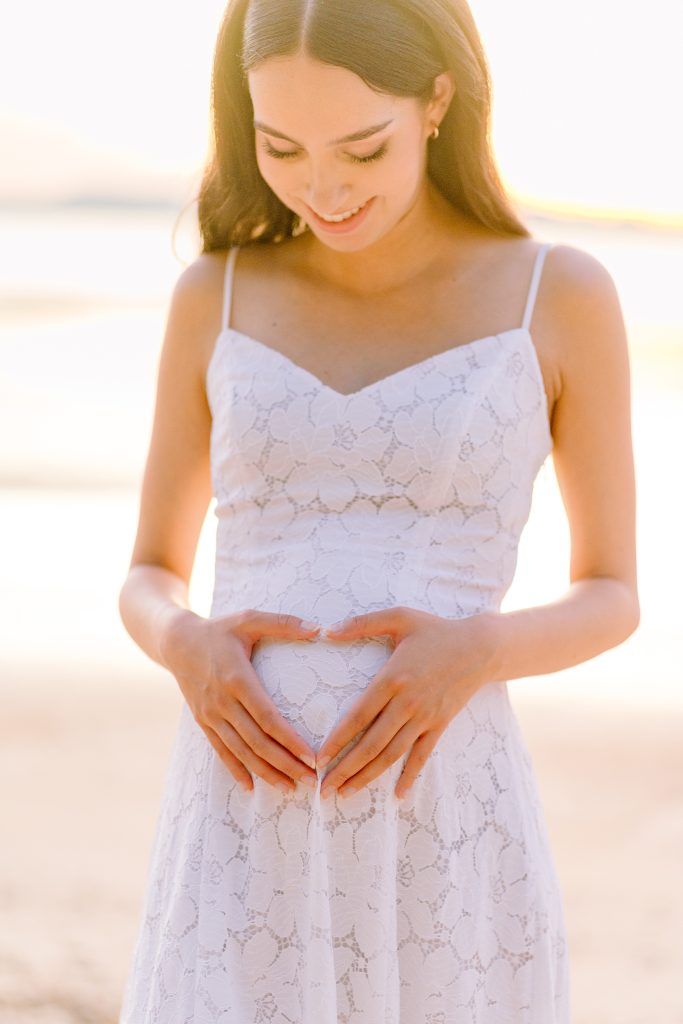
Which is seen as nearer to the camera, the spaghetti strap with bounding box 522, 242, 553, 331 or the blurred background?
the spaghetti strap with bounding box 522, 242, 553, 331

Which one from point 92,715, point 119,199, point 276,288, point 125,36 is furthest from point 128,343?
point 276,288

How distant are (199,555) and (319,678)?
4264 mm

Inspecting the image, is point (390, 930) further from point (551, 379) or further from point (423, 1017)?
point (551, 379)

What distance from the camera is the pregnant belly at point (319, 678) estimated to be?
145 cm

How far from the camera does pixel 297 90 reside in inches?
58.4

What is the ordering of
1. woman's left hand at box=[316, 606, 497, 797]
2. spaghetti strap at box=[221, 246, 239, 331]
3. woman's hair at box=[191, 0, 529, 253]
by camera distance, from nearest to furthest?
woman's left hand at box=[316, 606, 497, 797] → woman's hair at box=[191, 0, 529, 253] → spaghetti strap at box=[221, 246, 239, 331]

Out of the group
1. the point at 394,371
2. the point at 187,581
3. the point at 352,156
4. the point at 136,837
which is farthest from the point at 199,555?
the point at 352,156

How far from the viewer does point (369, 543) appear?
154 cm

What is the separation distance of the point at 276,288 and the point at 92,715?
115 inches

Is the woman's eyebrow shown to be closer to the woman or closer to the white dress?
the woman

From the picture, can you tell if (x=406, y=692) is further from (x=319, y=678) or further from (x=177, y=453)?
(x=177, y=453)

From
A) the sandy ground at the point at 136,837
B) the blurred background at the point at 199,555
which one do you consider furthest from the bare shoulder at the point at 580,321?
→ the sandy ground at the point at 136,837

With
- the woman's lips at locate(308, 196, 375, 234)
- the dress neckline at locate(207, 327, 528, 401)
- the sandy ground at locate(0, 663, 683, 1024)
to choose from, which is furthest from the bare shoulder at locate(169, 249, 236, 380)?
the sandy ground at locate(0, 663, 683, 1024)

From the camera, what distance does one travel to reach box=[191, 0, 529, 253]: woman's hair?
1.49 metres
